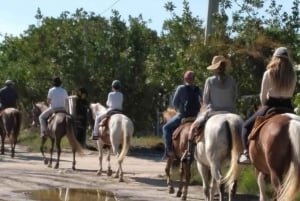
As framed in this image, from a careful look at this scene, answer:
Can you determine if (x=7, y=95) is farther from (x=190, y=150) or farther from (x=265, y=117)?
(x=265, y=117)

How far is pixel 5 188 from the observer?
1596 centimetres

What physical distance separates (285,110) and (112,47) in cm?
1989

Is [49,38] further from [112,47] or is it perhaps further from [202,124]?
[202,124]

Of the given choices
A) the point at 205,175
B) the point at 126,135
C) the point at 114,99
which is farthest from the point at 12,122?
the point at 205,175

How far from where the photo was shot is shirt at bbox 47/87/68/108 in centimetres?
2164

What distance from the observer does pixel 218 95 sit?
13352mm

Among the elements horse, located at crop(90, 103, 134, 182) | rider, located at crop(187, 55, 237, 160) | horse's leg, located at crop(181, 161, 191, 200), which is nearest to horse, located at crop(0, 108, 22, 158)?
horse, located at crop(90, 103, 134, 182)

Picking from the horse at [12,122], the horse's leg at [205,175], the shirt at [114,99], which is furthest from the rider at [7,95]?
the horse's leg at [205,175]

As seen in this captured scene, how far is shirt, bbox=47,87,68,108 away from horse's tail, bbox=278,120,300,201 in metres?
12.7

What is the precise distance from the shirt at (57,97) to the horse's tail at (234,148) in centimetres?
Result: 1003

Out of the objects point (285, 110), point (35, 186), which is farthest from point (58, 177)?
point (285, 110)

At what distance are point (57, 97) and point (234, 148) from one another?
10377 millimetres

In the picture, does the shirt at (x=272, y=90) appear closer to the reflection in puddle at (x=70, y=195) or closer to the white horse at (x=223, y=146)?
the white horse at (x=223, y=146)

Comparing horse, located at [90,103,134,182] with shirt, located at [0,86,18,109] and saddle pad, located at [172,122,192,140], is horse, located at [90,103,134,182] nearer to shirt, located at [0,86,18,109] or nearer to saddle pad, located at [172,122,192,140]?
saddle pad, located at [172,122,192,140]
